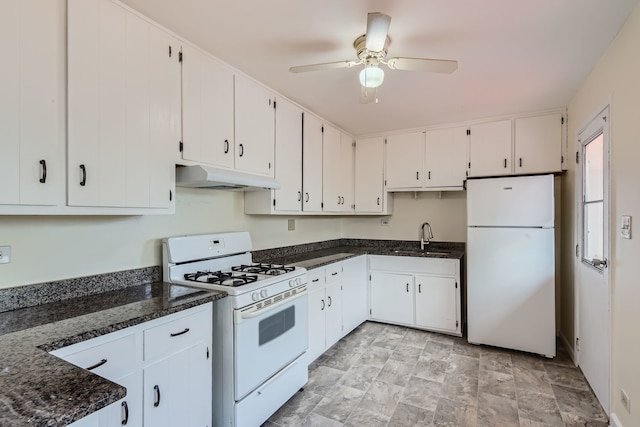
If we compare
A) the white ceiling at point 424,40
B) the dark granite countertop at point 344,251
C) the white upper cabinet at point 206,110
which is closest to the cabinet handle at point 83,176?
the white upper cabinet at point 206,110

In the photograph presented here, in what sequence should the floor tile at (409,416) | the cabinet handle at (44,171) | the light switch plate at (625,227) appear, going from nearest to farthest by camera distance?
1. the cabinet handle at (44,171)
2. the light switch plate at (625,227)
3. the floor tile at (409,416)

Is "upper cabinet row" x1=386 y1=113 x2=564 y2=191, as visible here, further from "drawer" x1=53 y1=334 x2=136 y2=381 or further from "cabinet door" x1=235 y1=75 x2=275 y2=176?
"drawer" x1=53 y1=334 x2=136 y2=381

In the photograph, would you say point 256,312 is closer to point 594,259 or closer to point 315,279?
point 315,279

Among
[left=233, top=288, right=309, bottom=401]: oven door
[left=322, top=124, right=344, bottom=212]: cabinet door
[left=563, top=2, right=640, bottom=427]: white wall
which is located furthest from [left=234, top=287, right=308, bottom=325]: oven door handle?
[left=563, top=2, right=640, bottom=427]: white wall

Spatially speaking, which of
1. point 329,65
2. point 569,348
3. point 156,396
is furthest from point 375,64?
point 569,348

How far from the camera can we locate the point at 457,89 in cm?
273

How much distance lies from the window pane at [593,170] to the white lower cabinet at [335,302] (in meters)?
2.19

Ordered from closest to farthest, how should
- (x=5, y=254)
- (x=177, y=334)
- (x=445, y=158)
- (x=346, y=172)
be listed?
(x=5, y=254) → (x=177, y=334) → (x=445, y=158) → (x=346, y=172)

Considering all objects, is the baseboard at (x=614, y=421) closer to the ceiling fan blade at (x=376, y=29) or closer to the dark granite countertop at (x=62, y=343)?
the dark granite countertop at (x=62, y=343)

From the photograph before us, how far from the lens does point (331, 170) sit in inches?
150

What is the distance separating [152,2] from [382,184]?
308cm

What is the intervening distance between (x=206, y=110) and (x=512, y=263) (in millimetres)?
3078

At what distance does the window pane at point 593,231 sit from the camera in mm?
2383

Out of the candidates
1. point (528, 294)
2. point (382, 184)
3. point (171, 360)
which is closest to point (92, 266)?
point (171, 360)
